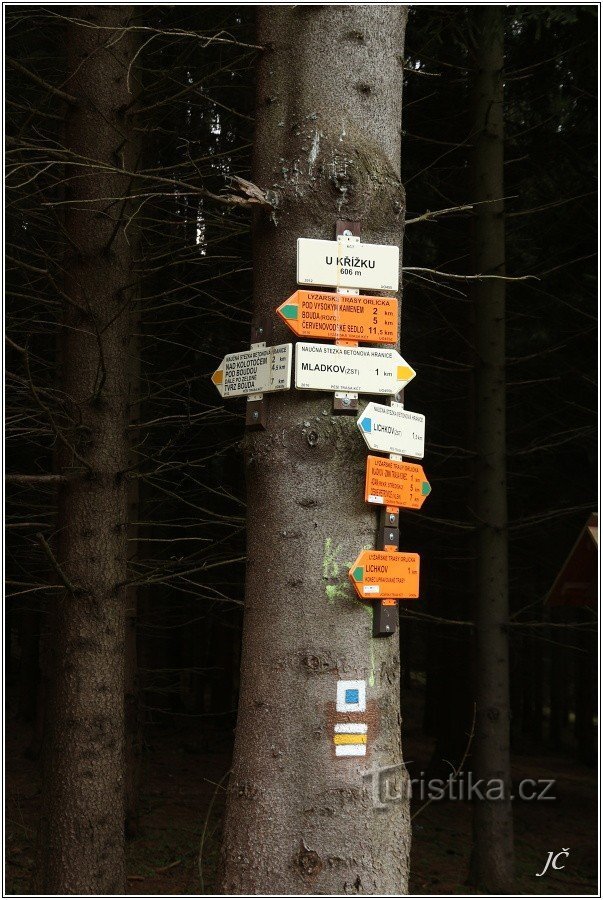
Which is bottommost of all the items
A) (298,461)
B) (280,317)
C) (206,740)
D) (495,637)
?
(206,740)

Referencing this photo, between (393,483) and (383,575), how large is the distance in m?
0.32

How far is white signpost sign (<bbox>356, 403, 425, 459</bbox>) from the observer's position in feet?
10.4

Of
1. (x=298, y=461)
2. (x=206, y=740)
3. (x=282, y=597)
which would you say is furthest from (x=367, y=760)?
(x=206, y=740)

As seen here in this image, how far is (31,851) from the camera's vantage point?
1030 cm

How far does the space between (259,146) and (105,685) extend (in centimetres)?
382

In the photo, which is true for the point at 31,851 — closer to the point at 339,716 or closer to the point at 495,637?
the point at 495,637

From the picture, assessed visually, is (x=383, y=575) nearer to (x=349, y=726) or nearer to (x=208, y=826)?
(x=349, y=726)

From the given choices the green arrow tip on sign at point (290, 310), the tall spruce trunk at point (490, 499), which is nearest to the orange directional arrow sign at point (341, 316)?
the green arrow tip on sign at point (290, 310)

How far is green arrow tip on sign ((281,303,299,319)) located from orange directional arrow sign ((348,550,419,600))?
0.82 metres

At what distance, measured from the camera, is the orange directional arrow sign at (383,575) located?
3.05 meters

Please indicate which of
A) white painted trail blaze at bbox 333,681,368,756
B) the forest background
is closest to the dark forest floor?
the forest background

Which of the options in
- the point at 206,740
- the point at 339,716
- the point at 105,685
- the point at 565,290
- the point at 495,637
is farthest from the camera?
the point at 206,740

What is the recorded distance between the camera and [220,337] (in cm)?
1097

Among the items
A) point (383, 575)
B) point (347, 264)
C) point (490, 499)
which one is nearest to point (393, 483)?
point (383, 575)
